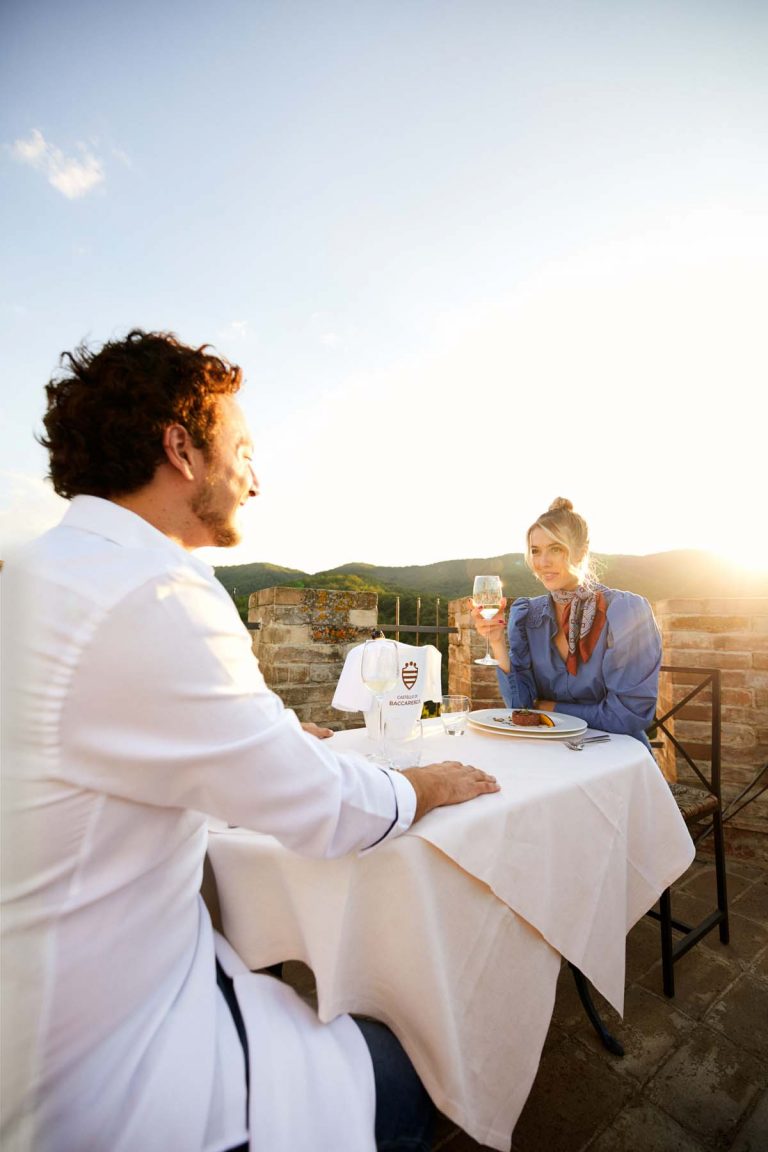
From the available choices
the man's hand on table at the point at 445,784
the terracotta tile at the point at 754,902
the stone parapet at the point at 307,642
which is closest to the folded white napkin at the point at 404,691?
the man's hand on table at the point at 445,784

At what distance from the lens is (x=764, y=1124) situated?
133cm

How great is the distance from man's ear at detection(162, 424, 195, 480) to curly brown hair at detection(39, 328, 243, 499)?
0.01 m

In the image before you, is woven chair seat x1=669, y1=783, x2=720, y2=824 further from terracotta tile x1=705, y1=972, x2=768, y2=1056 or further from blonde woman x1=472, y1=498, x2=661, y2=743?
terracotta tile x1=705, y1=972, x2=768, y2=1056

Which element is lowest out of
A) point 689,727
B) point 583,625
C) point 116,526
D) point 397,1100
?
point 689,727

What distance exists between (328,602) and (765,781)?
295 centimetres

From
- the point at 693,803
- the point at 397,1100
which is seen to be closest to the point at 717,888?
the point at 693,803

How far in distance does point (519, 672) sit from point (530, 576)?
3217 mm

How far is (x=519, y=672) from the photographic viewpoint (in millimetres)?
2377

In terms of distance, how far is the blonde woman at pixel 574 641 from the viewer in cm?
196

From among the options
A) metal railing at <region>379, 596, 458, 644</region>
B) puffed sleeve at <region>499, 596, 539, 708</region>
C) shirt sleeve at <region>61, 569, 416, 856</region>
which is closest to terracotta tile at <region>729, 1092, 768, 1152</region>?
puffed sleeve at <region>499, 596, 539, 708</region>

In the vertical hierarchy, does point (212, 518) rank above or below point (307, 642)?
above

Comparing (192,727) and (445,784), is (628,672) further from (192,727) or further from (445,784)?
(192,727)

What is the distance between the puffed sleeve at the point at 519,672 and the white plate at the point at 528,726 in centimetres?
56

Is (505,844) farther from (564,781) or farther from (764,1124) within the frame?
(764,1124)
